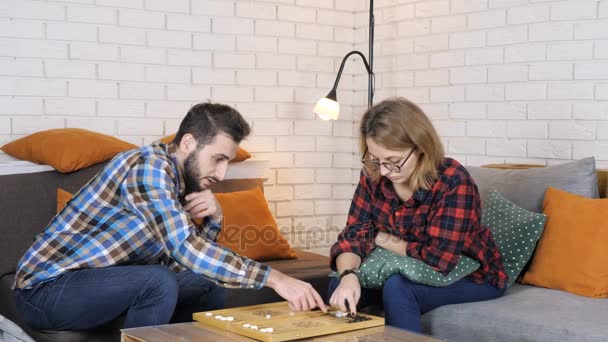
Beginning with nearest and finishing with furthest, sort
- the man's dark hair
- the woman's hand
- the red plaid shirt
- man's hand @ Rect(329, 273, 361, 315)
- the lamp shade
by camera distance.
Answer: man's hand @ Rect(329, 273, 361, 315), the man's dark hair, the red plaid shirt, the woman's hand, the lamp shade

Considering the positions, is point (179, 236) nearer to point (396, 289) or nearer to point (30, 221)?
point (396, 289)

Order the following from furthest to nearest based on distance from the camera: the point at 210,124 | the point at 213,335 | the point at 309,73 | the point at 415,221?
the point at 309,73 → the point at 415,221 → the point at 210,124 → the point at 213,335

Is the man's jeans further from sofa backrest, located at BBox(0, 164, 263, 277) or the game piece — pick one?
sofa backrest, located at BBox(0, 164, 263, 277)

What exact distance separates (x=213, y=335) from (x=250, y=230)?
1.59 metres

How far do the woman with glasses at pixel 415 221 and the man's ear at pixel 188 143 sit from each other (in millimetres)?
620

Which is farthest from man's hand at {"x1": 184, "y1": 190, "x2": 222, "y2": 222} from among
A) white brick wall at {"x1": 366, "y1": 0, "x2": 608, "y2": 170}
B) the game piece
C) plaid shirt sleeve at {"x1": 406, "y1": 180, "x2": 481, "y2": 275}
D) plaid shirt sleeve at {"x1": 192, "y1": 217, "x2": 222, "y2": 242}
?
white brick wall at {"x1": 366, "y1": 0, "x2": 608, "y2": 170}

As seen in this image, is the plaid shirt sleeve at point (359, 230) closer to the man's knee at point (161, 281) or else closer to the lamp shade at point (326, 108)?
the man's knee at point (161, 281)

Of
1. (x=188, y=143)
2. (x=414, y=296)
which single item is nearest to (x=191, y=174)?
(x=188, y=143)

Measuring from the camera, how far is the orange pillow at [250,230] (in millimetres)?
3641

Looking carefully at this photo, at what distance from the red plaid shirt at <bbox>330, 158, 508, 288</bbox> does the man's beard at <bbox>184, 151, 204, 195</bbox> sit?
2.03 feet

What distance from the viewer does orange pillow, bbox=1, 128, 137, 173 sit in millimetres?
3383

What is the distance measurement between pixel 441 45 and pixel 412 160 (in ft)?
5.61

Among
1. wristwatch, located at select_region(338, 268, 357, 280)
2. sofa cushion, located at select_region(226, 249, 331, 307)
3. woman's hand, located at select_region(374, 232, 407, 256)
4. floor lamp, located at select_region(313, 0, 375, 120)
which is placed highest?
floor lamp, located at select_region(313, 0, 375, 120)

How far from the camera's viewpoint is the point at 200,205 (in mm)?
2709
